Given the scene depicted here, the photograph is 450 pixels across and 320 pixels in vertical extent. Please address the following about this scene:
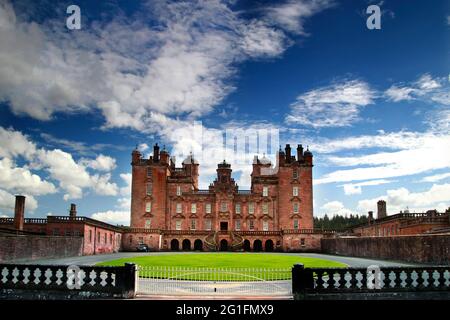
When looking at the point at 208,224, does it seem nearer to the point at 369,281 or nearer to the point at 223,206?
the point at 223,206

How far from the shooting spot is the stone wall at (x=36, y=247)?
96.3 ft

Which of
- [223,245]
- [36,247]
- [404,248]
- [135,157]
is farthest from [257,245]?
[36,247]

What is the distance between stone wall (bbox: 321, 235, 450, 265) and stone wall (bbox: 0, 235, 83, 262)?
2791 centimetres

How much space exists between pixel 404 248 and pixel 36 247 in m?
28.3

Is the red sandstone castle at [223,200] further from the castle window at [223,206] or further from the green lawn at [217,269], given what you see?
the green lawn at [217,269]

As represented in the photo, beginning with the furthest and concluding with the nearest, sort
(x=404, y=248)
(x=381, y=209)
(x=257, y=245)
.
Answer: (x=381, y=209) < (x=257, y=245) < (x=404, y=248)

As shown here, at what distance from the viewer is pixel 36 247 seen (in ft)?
110

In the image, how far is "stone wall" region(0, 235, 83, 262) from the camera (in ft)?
96.3

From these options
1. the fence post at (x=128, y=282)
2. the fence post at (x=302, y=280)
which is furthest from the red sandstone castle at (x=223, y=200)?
the fence post at (x=302, y=280)

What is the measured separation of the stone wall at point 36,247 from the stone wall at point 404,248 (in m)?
27.9

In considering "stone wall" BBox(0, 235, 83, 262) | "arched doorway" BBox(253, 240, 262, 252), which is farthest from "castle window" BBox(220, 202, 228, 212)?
"stone wall" BBox(0, 235, 83, 262)

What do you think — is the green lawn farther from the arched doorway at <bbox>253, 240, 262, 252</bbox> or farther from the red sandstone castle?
the red sandstone castle
